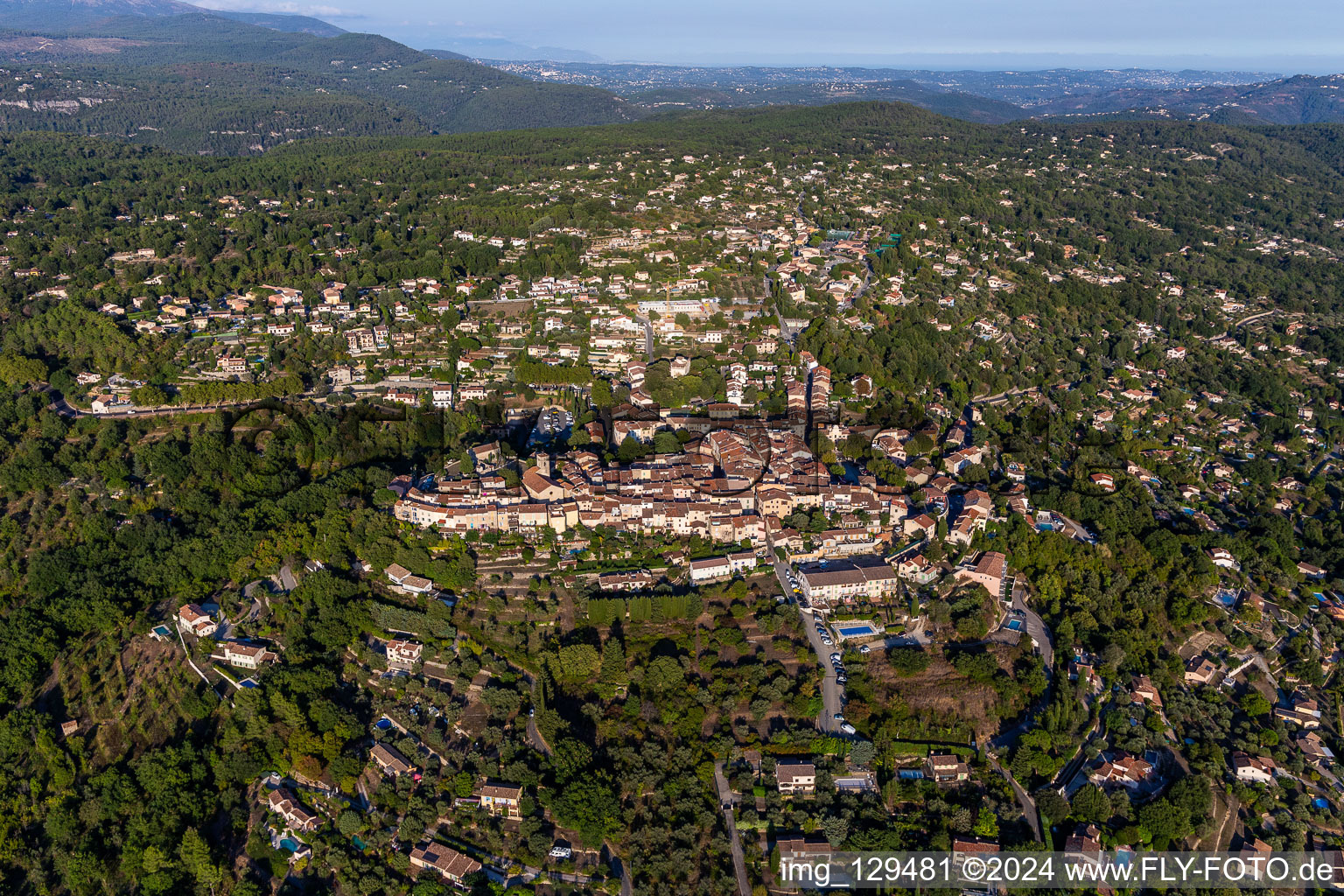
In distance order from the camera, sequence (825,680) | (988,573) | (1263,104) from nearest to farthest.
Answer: (825,680) → (988,573) → (1263,104)

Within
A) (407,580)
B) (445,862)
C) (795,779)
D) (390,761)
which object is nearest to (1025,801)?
(795,779)

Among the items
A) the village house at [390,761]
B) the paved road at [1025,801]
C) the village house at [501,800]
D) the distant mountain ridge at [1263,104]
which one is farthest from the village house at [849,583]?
the distant mountain ridge at [1263,104]

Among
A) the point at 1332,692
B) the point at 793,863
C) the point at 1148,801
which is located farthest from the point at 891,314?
the point at 793,863

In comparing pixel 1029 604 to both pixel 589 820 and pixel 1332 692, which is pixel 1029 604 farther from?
pixel 589 820

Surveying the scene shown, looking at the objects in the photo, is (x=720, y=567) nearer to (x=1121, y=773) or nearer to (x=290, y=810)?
(x=1121, y=773)

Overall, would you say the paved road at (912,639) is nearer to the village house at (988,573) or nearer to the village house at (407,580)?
the village house at (988,573)

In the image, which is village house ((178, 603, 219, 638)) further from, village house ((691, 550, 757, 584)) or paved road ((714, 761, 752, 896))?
paved road ((714, 761, 752, 896))

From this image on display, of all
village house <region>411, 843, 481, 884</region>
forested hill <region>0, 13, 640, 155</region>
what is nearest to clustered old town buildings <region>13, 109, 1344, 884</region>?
village house <region>411, 843, 481, 884</region>
